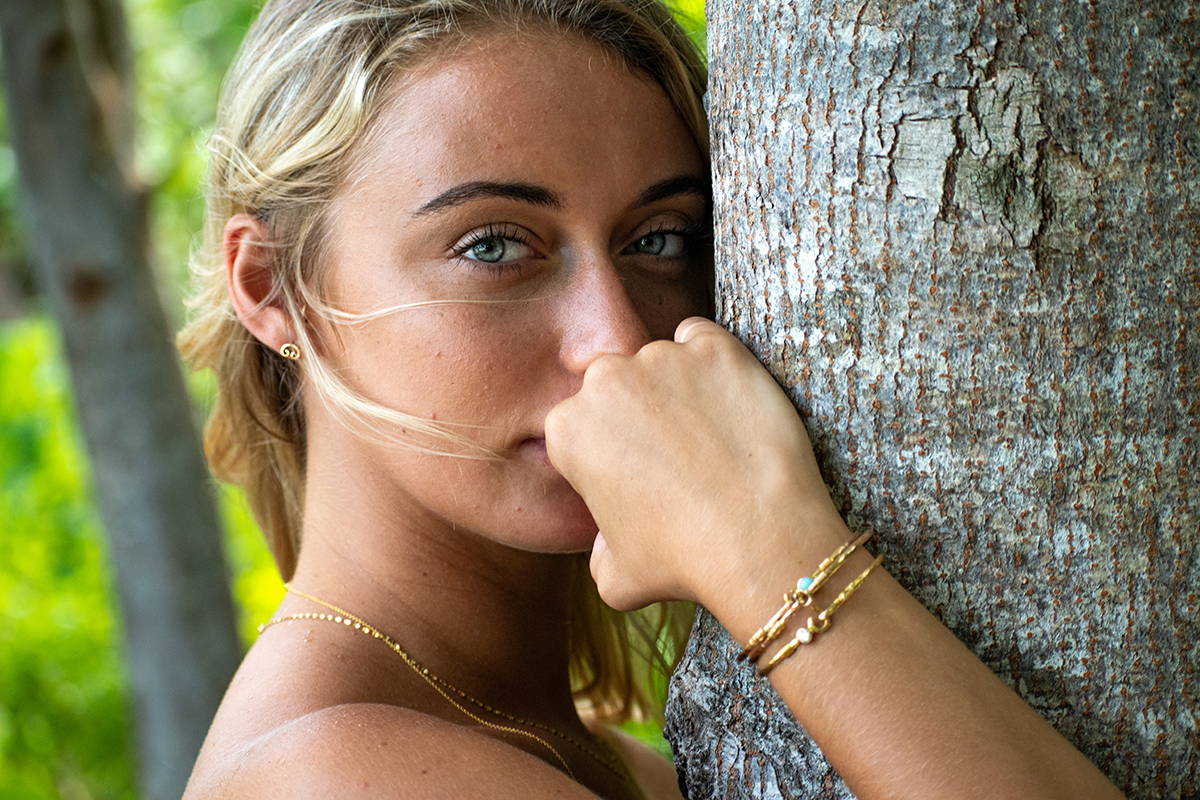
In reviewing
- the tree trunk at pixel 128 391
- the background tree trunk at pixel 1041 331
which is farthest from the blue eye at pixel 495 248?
the tree trunk at pixel 128 391

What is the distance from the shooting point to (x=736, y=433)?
150 centimetres

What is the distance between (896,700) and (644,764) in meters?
1.62

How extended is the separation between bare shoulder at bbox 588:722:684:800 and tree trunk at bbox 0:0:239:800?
2676 mm

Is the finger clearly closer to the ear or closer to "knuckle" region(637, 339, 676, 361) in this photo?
"knuckle" region(637, 339, 676, 361)

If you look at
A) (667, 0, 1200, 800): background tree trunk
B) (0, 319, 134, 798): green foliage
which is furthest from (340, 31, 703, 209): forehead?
(0, 319, 134, 798): green foliage

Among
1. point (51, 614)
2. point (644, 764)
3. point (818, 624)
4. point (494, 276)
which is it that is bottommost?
point (51, 614)

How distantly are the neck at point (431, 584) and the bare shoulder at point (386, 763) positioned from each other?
1.46ft

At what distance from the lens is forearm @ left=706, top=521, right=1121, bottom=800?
4.25ft

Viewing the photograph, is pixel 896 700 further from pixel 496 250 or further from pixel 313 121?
pixel 313 121

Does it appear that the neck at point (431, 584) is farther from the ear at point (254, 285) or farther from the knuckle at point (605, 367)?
the knuckle at point (605, 367)

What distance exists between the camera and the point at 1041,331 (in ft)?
4.52

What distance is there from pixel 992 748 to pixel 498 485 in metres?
0.90

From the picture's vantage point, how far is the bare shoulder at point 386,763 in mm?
1570

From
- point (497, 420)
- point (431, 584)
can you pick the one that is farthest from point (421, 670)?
point (497, 420)
